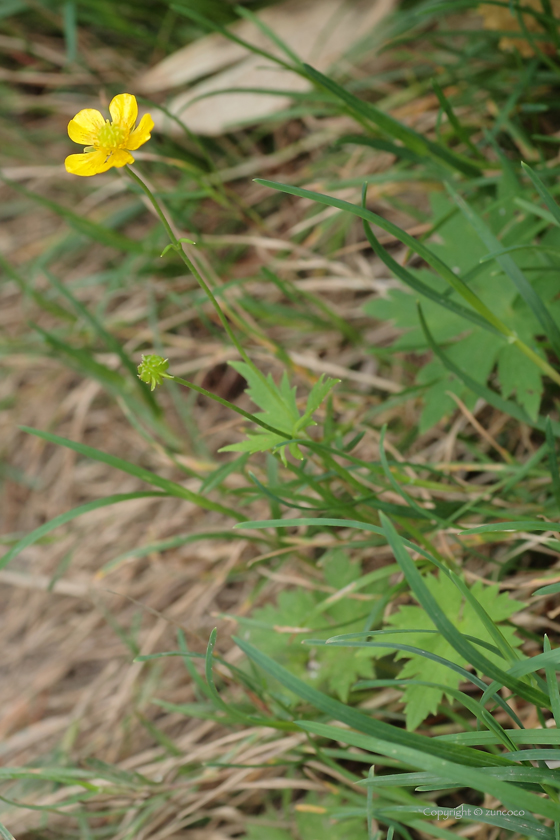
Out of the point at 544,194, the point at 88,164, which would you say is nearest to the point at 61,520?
the point at 88,164

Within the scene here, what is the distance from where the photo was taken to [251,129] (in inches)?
103

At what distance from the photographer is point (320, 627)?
1.64 metres

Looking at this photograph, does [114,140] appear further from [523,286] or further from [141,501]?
[141,501]

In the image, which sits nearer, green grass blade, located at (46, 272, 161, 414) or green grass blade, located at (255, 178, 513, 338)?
green grass blade, located at (255, 178, 513, 338)

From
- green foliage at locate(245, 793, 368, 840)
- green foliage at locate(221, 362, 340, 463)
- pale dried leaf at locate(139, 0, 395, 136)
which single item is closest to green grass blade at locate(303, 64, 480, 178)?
green foliage at locate(221, 362, 340, 463)

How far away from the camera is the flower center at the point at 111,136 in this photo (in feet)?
3.44

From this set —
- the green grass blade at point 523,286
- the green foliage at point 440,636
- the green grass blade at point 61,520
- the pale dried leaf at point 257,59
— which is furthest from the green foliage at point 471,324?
the pale dried leaf at point 257,59

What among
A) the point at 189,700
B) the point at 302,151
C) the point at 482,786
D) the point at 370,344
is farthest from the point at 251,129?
the point at 482,786

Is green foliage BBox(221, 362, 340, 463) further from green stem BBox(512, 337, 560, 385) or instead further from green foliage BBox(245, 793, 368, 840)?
green foliage BBox(245, 793, 368, 840)

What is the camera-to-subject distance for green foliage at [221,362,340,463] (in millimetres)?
1243

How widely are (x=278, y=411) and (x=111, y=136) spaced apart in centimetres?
61

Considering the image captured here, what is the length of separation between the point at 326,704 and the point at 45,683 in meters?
1.78

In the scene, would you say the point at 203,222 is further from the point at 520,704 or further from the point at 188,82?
the point at 520,704

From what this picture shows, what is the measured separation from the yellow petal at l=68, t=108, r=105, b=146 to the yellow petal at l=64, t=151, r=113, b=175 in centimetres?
5
